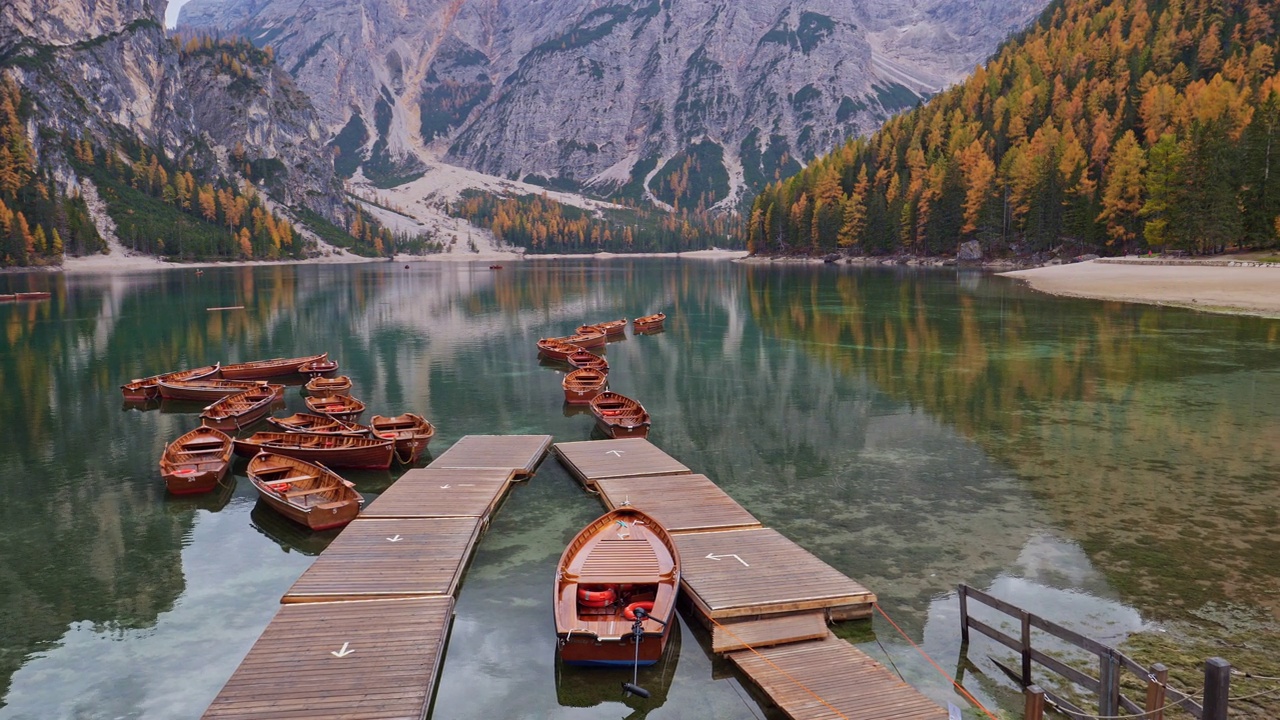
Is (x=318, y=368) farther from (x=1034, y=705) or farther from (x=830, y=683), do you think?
(x=1034, y=705)

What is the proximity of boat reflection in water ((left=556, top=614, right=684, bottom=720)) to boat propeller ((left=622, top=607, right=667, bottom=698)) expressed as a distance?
0.21ft

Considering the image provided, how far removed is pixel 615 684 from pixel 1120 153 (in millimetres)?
163908

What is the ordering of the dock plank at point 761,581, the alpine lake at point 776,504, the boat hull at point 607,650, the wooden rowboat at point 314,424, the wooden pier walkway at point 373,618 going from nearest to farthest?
the wooden pier walkway at point 373,618 → the boat hull at point 607,650 → the alpine lake at point 776,504 → the dock plank at point 761,581 → the wooden rowboat at point 314,424

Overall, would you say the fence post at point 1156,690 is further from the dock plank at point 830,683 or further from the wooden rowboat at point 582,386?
the wooden rowboat at point 582,386

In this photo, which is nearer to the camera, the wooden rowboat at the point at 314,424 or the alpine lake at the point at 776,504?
the alpine lake at the point at 776,504

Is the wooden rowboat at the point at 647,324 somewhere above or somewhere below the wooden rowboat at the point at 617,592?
above

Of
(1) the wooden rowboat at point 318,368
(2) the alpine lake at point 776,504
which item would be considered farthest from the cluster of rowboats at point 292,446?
(1) the wooden rowboat at point 318,368

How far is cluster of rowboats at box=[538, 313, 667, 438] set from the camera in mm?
40375

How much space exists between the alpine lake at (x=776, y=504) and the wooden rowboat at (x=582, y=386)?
2138 mm

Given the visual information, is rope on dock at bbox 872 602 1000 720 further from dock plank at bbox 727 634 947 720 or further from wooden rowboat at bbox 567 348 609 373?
wooden rowboat at bbox 567 348 609 373

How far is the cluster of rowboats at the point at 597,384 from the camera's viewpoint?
132 ft

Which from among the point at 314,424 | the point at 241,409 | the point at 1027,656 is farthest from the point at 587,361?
the point at 1027,656

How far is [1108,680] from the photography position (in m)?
14.0

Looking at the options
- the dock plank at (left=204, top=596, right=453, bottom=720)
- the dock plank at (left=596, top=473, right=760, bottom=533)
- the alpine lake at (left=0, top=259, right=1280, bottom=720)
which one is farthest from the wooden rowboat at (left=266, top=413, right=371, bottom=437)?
the dock plank at (left=204, top=596, right=453, bottom=720)
